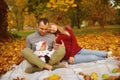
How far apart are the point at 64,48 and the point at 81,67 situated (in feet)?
1.76

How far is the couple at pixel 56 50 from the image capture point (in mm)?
7227

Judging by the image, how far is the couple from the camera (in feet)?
23.7

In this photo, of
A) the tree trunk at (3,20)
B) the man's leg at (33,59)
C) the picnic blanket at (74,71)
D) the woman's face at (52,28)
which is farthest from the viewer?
the tree trunk at (3,20)

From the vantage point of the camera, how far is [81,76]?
6.79m

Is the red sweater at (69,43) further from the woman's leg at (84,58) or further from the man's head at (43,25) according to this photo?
the man's head at (43,25)

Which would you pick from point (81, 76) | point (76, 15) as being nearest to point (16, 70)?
point (81, 76)

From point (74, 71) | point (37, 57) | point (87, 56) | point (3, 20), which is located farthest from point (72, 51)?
point (3, 20)

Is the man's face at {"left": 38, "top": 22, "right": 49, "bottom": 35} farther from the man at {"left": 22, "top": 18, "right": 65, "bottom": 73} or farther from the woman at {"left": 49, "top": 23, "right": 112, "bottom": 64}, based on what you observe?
the woman at {"left": 49, "top": 23, "right": 112, "bottom": 64}

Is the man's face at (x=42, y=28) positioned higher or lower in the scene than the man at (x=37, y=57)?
higher

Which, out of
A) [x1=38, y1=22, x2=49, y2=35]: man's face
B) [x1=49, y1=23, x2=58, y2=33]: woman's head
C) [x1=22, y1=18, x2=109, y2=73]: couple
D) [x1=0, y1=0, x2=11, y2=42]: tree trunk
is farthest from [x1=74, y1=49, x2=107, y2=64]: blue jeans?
[x1=0, y1=0, x2=11, y2=42]: tree trunk

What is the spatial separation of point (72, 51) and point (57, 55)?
66 cm

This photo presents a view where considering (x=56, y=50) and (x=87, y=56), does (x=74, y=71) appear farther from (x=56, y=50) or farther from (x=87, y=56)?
(x=87, y=56)

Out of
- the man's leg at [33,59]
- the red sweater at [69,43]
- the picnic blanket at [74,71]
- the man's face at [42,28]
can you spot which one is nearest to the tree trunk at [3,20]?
the red sweater at [69,43]

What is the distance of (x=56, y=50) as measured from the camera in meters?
7.33
